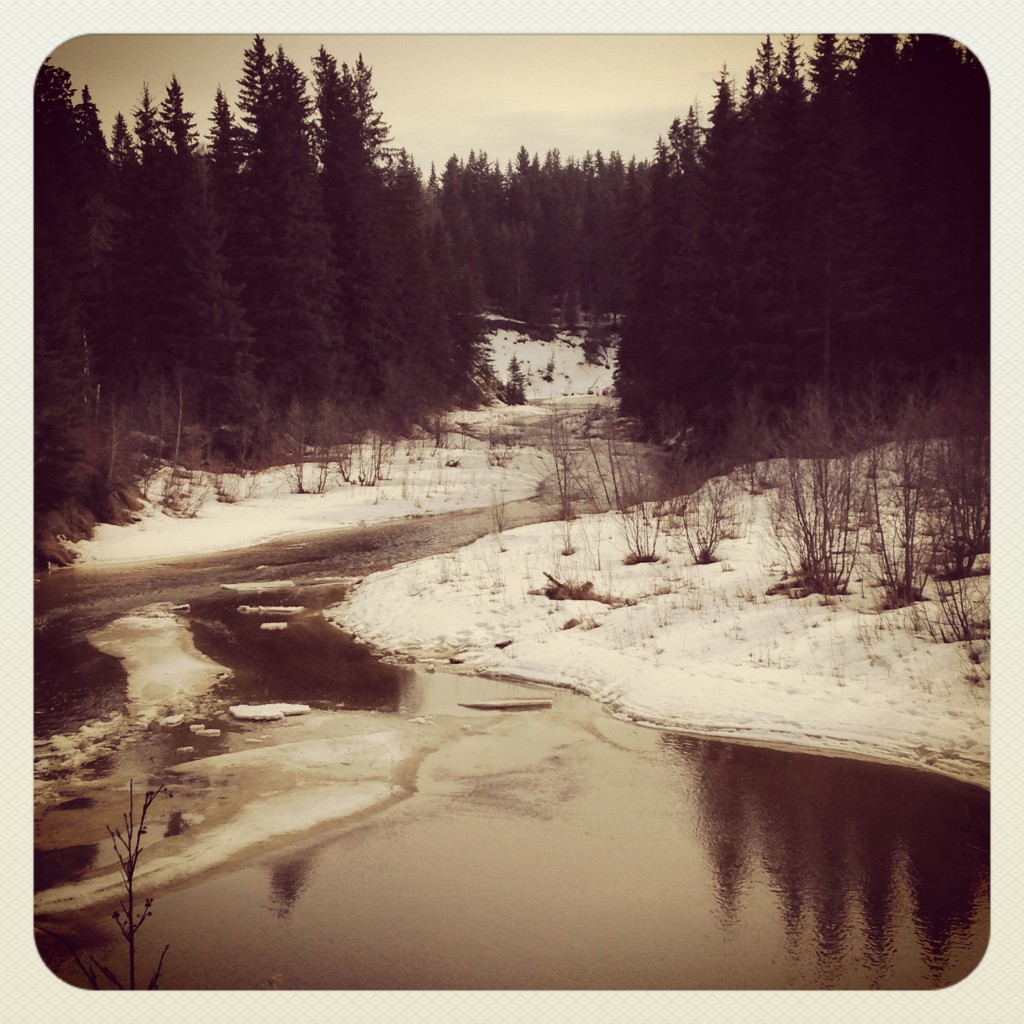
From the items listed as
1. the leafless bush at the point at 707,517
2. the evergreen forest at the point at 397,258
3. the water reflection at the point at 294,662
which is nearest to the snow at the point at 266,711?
the water reflection at the point at 294,662

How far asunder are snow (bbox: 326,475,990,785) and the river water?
43cm

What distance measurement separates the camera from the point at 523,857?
20.7 ft

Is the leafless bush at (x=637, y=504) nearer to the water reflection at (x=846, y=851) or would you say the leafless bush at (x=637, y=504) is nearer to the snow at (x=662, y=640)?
the snow at (x=662, y=640)

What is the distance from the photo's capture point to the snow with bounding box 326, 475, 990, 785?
26.6 ft

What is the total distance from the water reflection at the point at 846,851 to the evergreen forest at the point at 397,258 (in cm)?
318

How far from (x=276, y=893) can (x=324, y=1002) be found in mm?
926

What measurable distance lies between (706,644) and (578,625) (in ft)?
6.56

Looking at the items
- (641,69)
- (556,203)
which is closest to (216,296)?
(641,69)

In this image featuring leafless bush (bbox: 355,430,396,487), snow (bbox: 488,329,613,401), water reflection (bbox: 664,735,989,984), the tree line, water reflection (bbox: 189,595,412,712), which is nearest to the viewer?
water reflection (bbox: 664,735,989,984)

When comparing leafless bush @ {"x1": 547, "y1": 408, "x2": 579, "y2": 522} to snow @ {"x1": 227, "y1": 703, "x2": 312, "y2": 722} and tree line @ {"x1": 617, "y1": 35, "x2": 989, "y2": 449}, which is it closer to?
tree line @ {"x1": 617, "y1": 35, "x2": 989, "y2": 449}

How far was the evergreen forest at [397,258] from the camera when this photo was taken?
707 centimetres

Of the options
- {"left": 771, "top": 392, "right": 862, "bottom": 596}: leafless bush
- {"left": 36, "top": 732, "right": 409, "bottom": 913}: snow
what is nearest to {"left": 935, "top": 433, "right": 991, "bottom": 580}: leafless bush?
{"left": 771, "top": 392, "right": 862, "bottom": 596}: leafless bush

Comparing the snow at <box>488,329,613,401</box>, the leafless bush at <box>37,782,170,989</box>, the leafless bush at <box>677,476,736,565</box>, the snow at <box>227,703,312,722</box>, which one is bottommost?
the leafless bush at <box>37,782,170,989</box>
